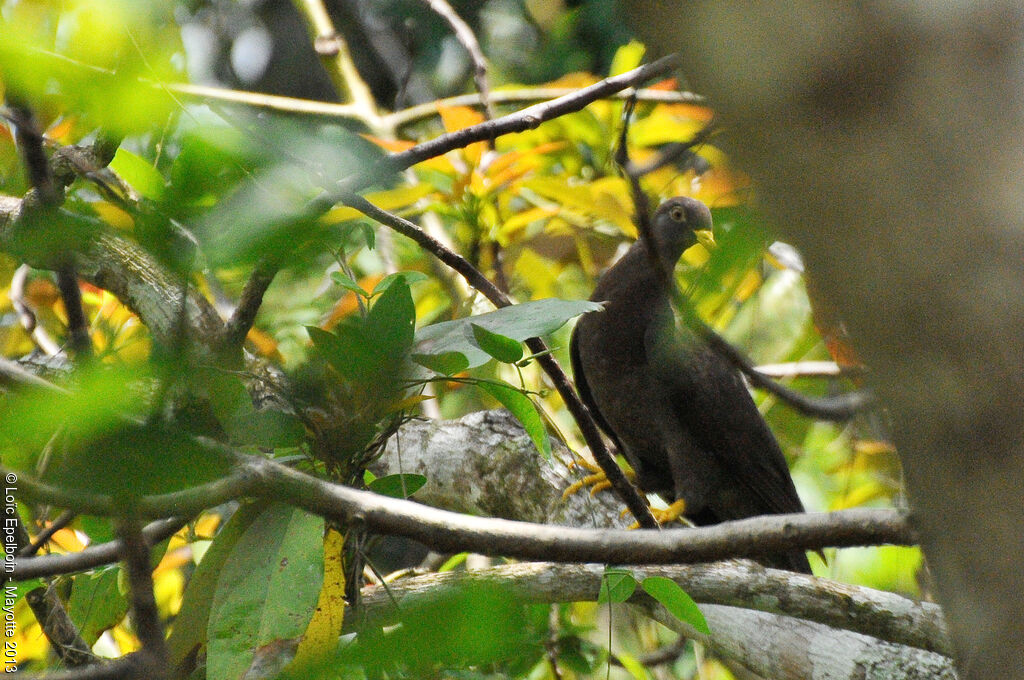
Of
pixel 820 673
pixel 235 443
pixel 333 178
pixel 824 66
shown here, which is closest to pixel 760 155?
pixel 824 66

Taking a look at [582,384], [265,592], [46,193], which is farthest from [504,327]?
[582,384]

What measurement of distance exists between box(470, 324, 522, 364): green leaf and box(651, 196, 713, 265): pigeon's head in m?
1.95

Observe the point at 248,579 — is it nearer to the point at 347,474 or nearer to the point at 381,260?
the point at 347,474

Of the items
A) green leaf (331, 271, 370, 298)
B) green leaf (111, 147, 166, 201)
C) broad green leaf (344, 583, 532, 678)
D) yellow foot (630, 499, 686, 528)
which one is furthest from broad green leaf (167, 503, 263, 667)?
yellow foot (630, 499, 686, 528)

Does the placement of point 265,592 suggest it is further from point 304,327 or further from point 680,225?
point 680,225

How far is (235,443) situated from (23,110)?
0.71m

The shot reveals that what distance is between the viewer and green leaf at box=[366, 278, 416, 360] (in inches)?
35.6

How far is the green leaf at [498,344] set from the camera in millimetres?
1249

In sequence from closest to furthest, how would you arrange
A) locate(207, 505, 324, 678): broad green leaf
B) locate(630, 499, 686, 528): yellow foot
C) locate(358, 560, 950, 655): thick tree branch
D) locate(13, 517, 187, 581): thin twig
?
locate(13, 517, 187, 581): thin twig
locate(207, 505, 324, 678): broad green leaf
locate(358, 560, 950, 655): thick tree branch
locate(630, 499, 686, 528): yellow foot

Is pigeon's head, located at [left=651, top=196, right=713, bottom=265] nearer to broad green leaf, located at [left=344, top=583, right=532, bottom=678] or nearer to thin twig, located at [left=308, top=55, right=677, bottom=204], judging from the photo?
thin twig, located at [left=308, top=55, right=677, bottom=204]

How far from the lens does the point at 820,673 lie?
1.74m

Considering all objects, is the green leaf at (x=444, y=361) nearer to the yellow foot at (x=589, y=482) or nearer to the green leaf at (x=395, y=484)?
the green leaf at (x=395, y=484)

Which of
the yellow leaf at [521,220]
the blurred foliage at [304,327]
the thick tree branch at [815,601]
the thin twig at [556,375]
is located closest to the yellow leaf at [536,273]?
the blurred foliage at [304,327]

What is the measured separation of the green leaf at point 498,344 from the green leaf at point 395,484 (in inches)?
17.9
